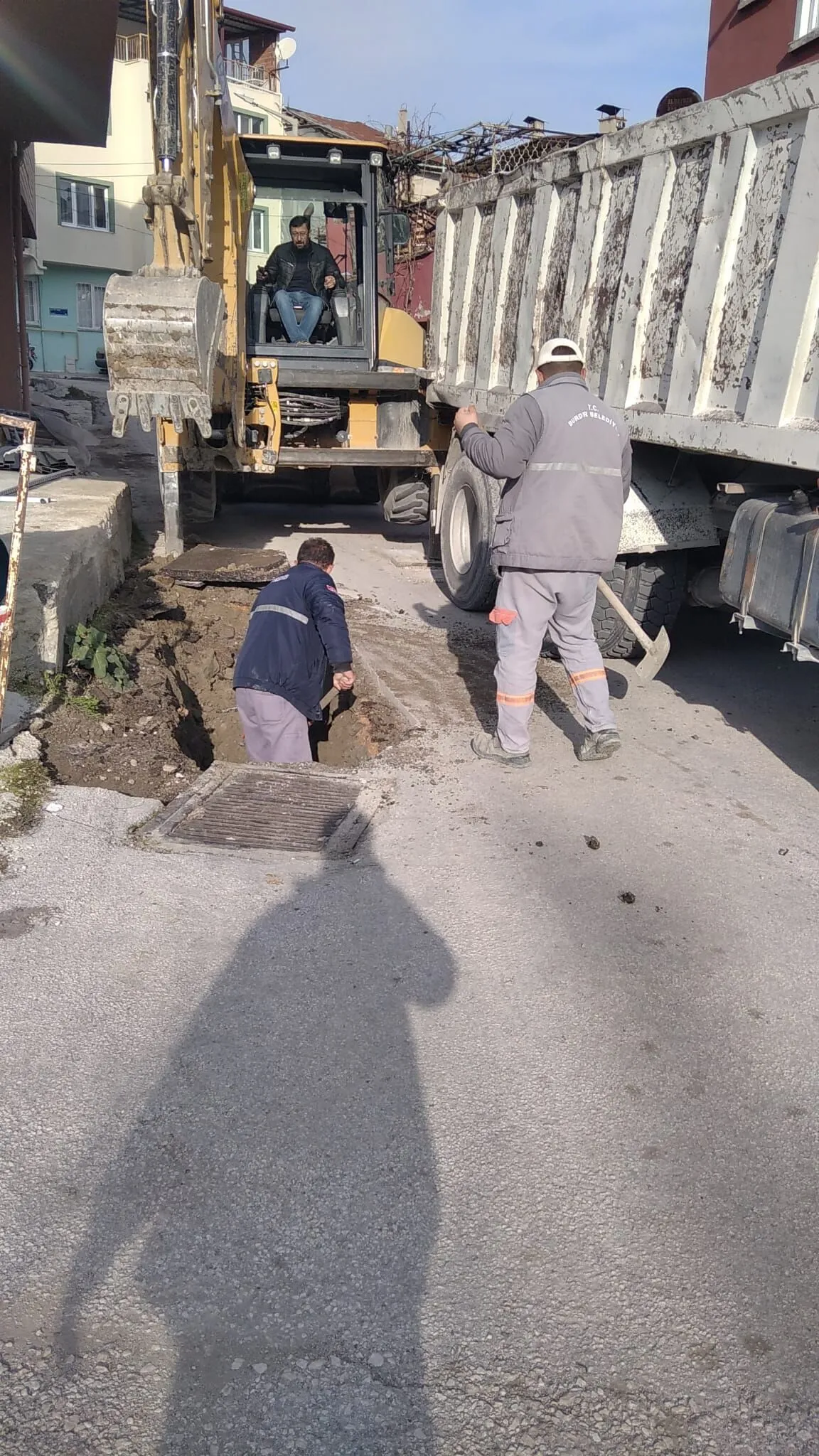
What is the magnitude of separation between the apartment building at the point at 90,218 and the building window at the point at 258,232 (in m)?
25.8

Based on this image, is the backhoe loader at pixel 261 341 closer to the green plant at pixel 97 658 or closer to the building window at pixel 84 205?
the green plant at pixel 97 658

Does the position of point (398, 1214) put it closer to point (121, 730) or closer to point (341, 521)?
point (121, 730)

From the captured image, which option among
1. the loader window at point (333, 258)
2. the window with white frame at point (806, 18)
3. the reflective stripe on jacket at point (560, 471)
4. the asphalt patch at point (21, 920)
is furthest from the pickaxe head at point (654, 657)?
the window with white frame at point (806, 18)

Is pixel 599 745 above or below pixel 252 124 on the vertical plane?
below

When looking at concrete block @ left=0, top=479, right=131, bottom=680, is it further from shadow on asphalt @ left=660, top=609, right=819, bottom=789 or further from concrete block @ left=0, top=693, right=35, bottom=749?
shadow on asphalt @ left=660, top=609, right=819, bottom=789

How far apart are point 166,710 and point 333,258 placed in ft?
19.4

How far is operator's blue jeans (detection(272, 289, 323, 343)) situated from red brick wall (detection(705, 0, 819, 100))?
18.6ft

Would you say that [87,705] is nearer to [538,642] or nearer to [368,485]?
[538,642]

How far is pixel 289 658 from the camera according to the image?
5.54 m

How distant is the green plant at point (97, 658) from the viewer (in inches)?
218

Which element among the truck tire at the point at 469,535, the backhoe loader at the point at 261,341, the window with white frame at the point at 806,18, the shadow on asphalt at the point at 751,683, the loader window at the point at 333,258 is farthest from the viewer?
the window with white frame at the point at 806,18

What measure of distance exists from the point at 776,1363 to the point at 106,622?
18.3 feet

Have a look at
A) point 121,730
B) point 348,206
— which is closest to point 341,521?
point 348,206

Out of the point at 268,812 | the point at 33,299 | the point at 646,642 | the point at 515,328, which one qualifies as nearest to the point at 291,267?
the point at 515,328
